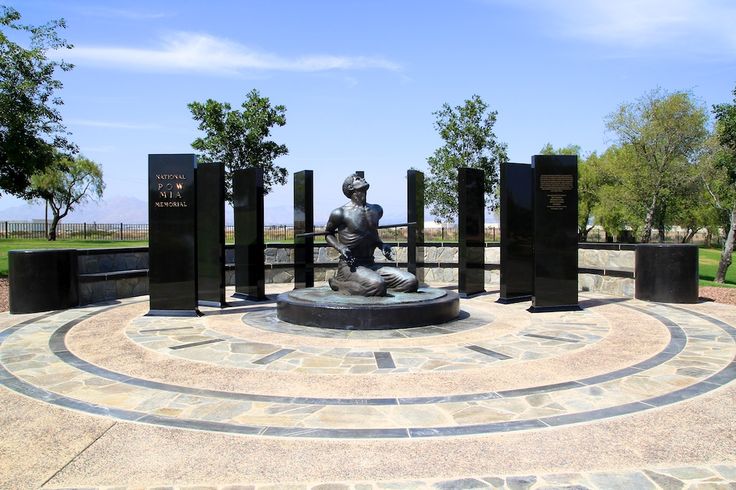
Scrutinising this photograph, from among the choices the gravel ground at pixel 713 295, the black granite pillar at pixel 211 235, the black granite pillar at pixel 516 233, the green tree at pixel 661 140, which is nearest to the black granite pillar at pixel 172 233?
the black granite pillar at pixel 211 235

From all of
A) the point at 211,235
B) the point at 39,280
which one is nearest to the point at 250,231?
the point at 211,235

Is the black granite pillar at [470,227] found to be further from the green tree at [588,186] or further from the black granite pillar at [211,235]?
the green tree at [588,186]

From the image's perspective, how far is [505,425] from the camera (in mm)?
4422

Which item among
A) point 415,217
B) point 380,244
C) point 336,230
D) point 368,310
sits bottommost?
point 368,310

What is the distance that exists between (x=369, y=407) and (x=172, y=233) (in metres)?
6.70

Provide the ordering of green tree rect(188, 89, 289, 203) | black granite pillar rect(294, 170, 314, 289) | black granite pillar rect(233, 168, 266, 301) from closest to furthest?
black granite pillar rect(233, 168, 266, 301) → black granite pillar rect(294, 170, 314, 289) → green tree rect(188, 89, 289, 203)

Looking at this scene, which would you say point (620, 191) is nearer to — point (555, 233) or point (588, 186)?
point (588, 186)

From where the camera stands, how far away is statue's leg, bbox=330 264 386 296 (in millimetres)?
8969

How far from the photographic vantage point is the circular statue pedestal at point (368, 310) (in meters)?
8.20

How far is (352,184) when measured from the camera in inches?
380

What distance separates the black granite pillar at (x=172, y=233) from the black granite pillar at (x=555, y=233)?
659 cm

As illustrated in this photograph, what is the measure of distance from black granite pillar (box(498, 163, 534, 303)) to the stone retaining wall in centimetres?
245

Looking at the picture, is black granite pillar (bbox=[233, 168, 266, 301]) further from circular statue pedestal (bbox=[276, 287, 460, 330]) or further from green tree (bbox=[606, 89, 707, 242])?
green tree (bbox=[606, 89, 707, 242])

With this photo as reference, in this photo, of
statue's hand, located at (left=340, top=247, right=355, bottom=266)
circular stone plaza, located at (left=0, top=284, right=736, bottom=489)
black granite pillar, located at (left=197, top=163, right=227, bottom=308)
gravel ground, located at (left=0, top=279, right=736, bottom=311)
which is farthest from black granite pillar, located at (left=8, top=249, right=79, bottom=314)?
statue's hand, located at (left=340, top=247, right=355, bottom=266)
